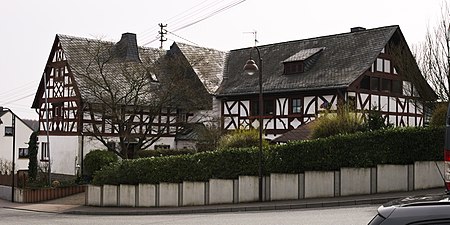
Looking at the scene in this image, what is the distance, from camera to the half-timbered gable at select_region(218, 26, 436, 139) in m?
37.0

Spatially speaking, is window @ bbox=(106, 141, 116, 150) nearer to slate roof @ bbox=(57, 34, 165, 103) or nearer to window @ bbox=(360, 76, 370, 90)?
slate roof @ bbox=(57, 34, 165, 103)

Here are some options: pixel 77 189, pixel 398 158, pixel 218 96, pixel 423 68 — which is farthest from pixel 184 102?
pixel 398 158

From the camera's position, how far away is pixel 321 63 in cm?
3950

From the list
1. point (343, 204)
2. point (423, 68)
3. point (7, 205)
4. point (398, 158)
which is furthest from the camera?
point (7, 205)

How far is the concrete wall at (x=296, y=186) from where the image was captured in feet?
71.1

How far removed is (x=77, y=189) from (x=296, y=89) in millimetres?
13951

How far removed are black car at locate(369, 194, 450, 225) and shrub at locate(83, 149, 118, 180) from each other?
35374 millimetres

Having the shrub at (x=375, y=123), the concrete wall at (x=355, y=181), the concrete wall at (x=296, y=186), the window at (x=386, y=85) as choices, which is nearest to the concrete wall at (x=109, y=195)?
the concrete wall at (x=296, y=186)

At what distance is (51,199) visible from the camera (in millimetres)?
34656

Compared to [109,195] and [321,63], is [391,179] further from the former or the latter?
[321,63]

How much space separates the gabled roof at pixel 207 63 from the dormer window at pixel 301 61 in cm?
589

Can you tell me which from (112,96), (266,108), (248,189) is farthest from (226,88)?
(248,189)

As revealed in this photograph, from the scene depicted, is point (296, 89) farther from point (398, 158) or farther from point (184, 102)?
point (398, 158)

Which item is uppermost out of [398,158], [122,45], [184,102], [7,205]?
[122,45]
